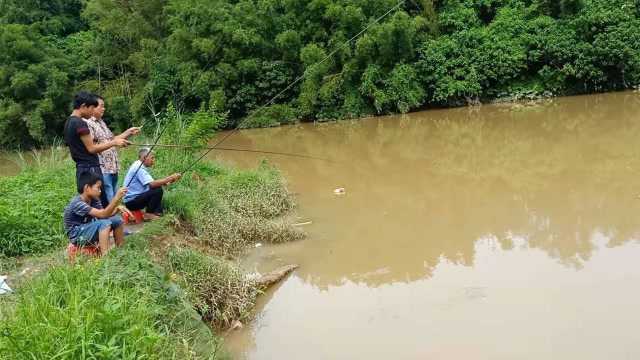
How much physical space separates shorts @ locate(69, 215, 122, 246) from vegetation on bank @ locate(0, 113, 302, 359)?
0.21 metres

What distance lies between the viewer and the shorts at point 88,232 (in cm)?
453

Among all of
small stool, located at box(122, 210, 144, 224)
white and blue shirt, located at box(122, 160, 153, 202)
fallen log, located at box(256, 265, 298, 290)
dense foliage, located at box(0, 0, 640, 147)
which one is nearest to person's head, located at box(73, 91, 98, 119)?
white and blue shirt, located at box(122, 160, 153, 202)

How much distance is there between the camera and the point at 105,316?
3.03m

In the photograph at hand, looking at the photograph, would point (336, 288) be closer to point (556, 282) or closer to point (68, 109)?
point (556, 282)

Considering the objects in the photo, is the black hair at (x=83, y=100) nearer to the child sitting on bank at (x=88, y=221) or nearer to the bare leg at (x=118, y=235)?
the child sitting on bank at (x=88, y=221)

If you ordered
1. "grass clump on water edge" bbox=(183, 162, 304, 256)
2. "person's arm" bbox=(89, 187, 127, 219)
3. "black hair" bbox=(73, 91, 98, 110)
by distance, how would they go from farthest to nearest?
"grass clump on water edge" bbox=(183, 162, 304, 256) → "black hair" bbox=(73, 91, 98, 110) → "person's arm" bbox=(89, 187, 127, 219)

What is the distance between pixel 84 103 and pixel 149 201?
1589 mm

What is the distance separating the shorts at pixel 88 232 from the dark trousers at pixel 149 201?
5.07ft

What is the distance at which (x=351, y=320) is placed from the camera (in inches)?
198

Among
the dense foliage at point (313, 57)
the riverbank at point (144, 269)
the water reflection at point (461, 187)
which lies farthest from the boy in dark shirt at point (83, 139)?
the dense foliage at point (313, 57)

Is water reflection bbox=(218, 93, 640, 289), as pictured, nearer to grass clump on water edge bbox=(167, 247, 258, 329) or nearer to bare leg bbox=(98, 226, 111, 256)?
grass clump on water edge bbox=(167, 247, 258, 329)

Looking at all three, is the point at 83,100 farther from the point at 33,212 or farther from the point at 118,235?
the point at 33,212

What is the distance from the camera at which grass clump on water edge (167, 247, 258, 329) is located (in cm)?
491

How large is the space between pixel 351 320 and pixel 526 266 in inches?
73.7
